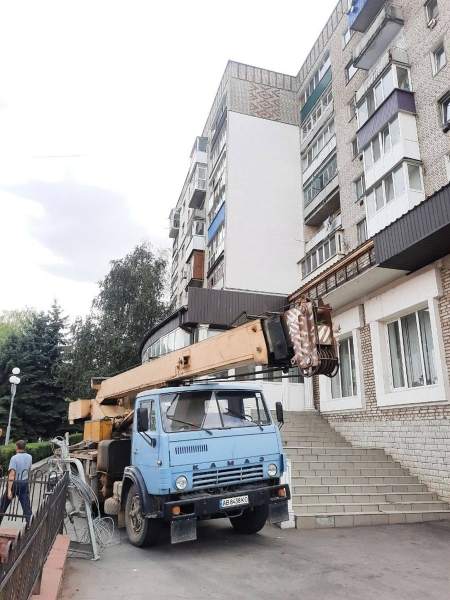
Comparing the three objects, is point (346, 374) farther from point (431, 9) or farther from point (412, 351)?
point (431, 9)

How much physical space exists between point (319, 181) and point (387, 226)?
579 inches

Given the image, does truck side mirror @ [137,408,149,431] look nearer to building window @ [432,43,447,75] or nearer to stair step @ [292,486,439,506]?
stair step @ [292,486,439,506]

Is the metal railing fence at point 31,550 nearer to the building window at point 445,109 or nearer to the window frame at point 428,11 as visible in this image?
the building window at point 445,109

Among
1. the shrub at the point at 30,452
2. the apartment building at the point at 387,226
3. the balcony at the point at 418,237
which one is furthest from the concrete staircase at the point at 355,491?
the shrub at the point at 30,452

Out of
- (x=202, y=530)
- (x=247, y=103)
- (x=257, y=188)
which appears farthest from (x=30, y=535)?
(x=247, y=103)

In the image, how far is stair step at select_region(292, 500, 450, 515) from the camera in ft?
26.1

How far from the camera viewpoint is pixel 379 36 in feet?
57.8

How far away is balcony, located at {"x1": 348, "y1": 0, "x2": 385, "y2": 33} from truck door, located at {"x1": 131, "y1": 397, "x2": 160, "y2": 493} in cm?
1981

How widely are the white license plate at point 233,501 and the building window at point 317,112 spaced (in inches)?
902

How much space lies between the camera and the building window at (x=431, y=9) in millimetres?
15795

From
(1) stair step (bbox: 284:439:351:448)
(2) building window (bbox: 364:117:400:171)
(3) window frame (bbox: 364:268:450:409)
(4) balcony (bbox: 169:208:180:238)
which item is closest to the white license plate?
(3) window frame (bbox: 364:268:450:409)

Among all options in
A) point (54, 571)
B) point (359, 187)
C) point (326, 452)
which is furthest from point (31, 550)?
point (359, 187)

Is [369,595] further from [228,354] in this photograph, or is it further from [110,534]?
[110,534]

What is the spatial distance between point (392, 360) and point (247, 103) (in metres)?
20.9
